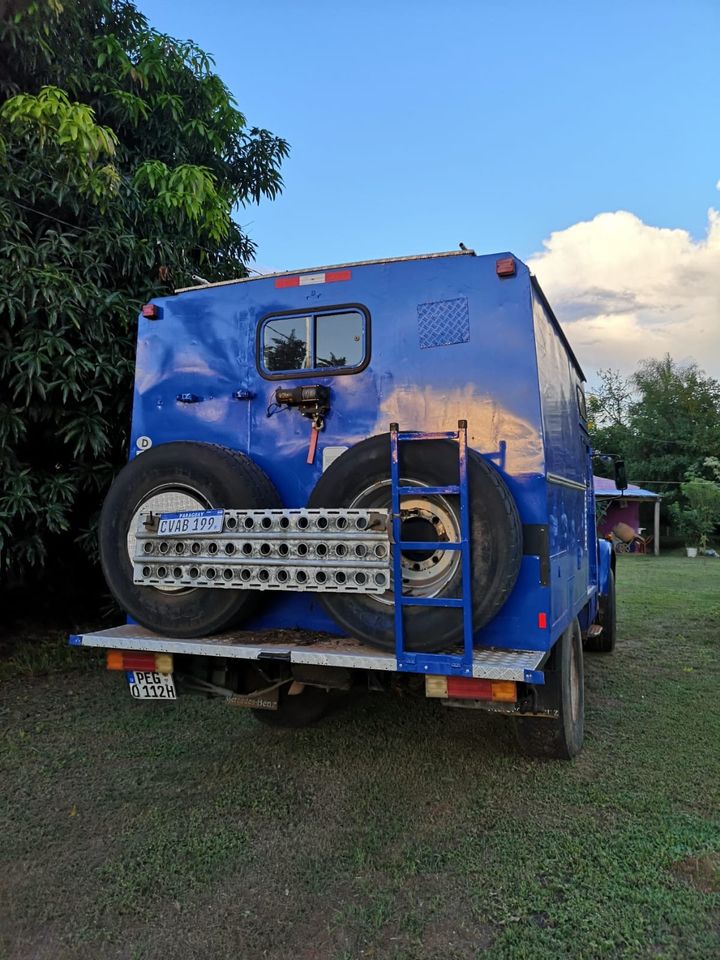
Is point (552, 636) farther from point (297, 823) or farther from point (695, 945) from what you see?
point (297, 823)

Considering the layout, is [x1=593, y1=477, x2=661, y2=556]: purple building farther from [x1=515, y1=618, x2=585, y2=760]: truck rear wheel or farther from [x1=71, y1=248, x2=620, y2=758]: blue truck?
[x1=71, y1=248, x2=620, y2=758]: blue truck

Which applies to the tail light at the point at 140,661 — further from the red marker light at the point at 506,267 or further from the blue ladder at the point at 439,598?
the red marker light at the point at 506,267

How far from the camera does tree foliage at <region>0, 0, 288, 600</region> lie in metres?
4.98

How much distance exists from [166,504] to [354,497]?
1054mm

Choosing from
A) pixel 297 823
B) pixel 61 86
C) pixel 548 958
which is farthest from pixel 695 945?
pixel 61 86

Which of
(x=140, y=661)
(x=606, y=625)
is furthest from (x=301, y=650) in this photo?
(x=606, y=625)

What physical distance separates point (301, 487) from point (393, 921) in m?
2.09

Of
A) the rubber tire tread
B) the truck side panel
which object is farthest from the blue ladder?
the rubber tire tread

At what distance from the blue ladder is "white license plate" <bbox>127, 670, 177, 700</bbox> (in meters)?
1.41

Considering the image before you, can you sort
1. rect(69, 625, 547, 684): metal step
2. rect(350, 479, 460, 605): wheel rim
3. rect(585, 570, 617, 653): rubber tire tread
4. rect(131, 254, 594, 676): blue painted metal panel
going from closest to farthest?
rect(69, 625, 547, 684): metal step
rect(350, 479, 460, 605): wheel rim
rect(131, 254, 594, 676): blue painted metal panel
rect(585, 570, 617, 653): rubber tire tread

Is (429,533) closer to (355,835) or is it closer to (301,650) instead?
(301,650)

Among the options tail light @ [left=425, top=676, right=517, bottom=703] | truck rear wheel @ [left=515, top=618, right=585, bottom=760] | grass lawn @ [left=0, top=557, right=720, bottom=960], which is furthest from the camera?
truck rear wheel @ [left=515, top=618, right=585, bottom=760]

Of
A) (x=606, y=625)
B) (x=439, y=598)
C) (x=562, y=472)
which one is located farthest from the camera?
(x=606, y=625)

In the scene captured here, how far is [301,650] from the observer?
327 cm
